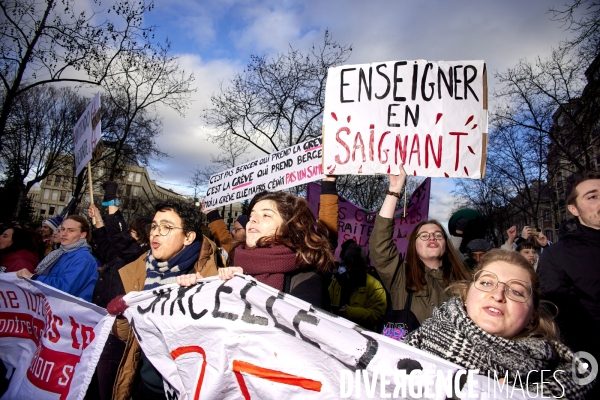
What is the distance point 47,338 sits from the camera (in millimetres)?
2904


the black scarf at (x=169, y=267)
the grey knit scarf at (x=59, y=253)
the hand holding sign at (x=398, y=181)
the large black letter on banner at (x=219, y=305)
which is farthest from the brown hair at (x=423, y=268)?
the grey knit scarf at (x=59, y=253)

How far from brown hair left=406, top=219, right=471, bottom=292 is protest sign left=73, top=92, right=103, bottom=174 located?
154 inches

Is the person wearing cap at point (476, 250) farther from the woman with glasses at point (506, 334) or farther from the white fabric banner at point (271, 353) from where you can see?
the white fabric banner at point (271, 353)

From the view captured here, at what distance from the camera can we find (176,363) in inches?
76.8

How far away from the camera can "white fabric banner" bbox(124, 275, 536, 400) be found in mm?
1442

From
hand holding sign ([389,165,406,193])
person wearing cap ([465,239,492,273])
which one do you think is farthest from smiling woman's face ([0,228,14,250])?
person wearing cap ([465,239,492,273])

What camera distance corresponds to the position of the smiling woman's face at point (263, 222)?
2252mm

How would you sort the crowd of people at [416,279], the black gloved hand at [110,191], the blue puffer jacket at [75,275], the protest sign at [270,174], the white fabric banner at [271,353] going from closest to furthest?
the white fabric banner at [271,353] → the crowd of people at [416,279] → the blue puffer jacket at [75,275] → the protest sign at [270,174] → the black gloved hand at [110,191]

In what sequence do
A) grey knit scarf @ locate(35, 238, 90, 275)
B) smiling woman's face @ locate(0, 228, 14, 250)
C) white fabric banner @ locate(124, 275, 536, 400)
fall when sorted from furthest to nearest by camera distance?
smiling woman's face @ locate(0, 228, 14, 250) < grey knit scarf @ locate(35, 238, 90, 275) < white fabric banner @ locate(124, 275, 536, 400)

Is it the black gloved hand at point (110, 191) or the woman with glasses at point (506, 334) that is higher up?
the black gloved hand at point (110, 191)

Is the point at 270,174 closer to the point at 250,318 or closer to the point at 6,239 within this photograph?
the point at 250,318

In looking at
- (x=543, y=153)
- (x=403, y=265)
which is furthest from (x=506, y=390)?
(x=543, y=153)

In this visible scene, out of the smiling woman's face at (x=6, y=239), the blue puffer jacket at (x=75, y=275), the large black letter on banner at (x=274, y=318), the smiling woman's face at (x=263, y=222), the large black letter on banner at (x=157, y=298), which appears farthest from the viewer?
→ the smiling woman's face at (x=6, y=239)

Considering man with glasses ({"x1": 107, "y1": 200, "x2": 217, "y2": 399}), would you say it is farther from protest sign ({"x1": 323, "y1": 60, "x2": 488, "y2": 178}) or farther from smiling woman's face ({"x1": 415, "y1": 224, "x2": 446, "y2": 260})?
smiling woman's face ({"x1": 415, "y1": 224, "x2": 446, "y2": 260})
